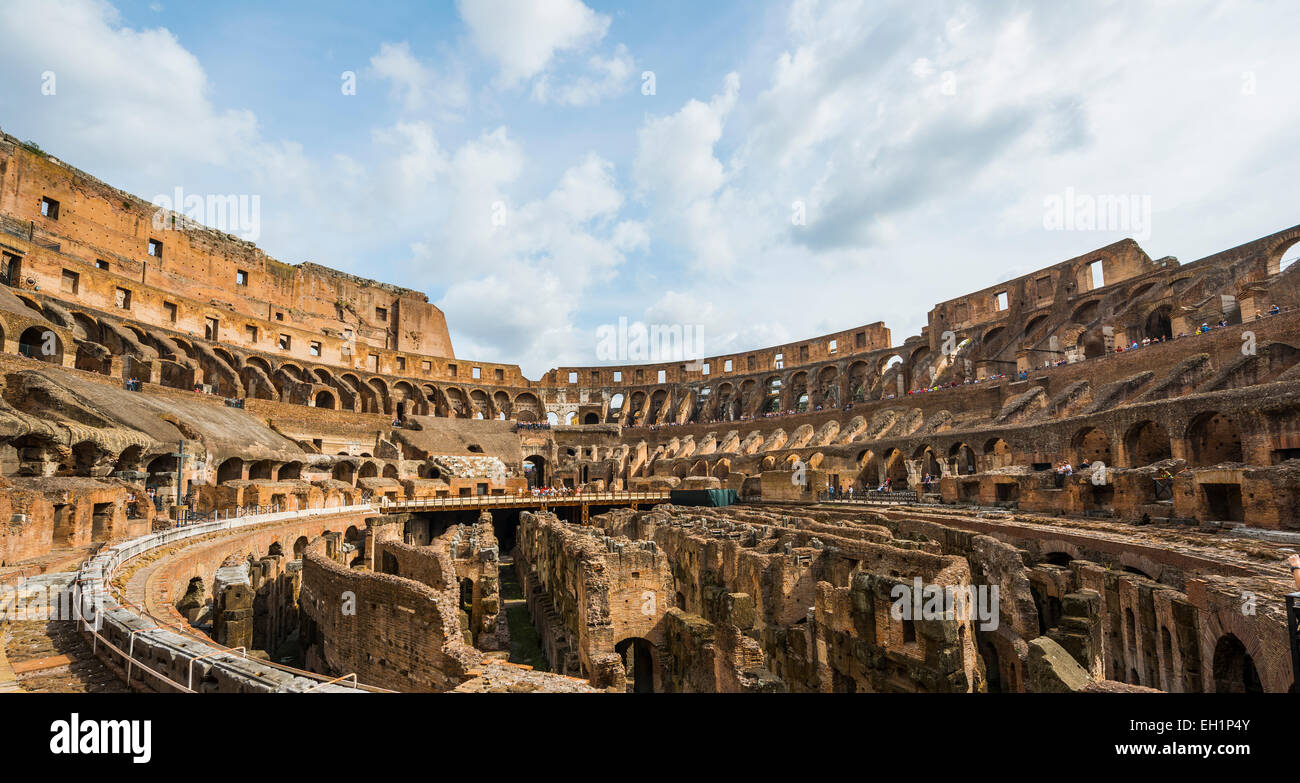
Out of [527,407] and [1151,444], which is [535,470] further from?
[1151,444]

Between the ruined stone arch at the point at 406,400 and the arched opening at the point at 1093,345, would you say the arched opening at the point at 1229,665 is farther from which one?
the ruined stone arch at the point at 406,400

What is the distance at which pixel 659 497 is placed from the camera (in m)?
41.4

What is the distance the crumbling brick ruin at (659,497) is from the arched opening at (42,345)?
11.1 inches

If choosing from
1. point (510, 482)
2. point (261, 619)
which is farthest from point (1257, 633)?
point (510, 482)

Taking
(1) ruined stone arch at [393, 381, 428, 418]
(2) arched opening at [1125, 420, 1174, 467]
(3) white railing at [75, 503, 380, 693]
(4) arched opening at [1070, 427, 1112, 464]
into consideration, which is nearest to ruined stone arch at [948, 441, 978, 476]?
(4) arched opening at [1070, 427, 1112, 464]

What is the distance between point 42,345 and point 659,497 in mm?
35605

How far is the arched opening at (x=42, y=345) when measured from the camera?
30266 millimetres

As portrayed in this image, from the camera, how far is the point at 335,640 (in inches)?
399

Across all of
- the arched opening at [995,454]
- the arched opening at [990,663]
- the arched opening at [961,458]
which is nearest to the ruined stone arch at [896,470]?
the arched opening at [961,458]

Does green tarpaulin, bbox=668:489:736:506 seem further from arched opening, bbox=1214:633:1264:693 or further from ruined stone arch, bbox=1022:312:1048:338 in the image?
arched opening, bbox=1214:633:1264:693
